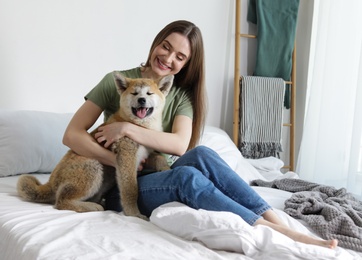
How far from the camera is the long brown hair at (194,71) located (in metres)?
1.64

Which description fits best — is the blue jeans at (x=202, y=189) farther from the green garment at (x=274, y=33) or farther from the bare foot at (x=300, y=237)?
the green garment at (x=274, y=33)

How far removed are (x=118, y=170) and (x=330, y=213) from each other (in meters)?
0.77

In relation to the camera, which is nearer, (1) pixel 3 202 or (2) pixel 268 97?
(1) pixel 3 202

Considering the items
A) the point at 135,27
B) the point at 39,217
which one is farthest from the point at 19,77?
the point at 39,217

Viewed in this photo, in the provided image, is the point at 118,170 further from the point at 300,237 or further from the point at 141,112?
the point at 300,237

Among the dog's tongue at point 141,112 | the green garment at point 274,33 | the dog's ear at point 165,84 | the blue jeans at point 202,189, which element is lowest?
the blue jeans at point 202,189

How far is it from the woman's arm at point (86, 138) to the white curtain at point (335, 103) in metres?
1.74

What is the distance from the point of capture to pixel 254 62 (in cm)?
303

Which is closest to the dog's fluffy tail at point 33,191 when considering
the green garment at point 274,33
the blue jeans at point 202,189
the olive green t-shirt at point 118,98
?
the blue jeans at point 202,189

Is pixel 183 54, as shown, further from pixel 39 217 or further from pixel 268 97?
pixel 268 97

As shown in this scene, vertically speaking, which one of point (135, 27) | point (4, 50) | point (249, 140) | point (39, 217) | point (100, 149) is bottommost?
point (249, 140)

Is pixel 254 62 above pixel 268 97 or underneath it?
above

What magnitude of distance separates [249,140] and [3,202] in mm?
1944

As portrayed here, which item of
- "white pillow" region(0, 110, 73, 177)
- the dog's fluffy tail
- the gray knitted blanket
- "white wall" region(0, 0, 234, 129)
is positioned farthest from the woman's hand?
"white wall" region(0, 0, 234, 129)
